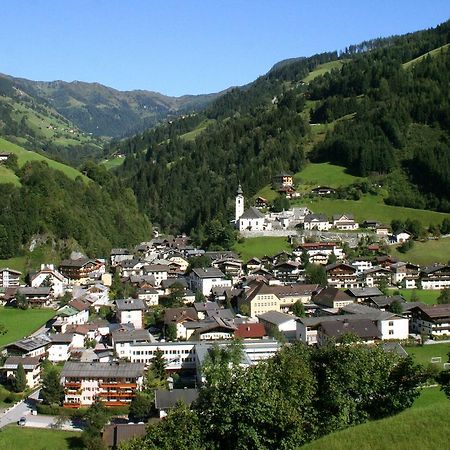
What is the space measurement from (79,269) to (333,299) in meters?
25.2

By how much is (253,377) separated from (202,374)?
11115mm

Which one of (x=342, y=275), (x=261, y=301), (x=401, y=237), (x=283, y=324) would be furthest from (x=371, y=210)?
(x=283, y=324)

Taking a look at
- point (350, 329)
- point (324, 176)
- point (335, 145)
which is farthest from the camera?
point (335, 145)

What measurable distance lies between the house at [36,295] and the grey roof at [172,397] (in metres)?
24.7

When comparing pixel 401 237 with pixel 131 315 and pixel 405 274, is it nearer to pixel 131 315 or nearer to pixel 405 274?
pixel 405 274

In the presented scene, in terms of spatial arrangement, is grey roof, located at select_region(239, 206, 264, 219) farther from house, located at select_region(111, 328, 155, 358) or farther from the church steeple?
house, located at select_region(111, 328, 155, 358)

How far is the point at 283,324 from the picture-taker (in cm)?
4006

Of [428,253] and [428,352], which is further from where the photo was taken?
[428,253]

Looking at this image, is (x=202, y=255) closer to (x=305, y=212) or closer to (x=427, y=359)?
(x=305, y=212)

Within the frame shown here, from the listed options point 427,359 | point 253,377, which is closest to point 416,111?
point 427,359

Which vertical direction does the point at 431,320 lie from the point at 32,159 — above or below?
below

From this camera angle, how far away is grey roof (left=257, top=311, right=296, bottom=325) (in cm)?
4028

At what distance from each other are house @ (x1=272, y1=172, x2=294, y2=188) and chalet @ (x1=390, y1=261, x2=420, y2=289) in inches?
1077

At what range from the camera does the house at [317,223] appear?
2589 inches
